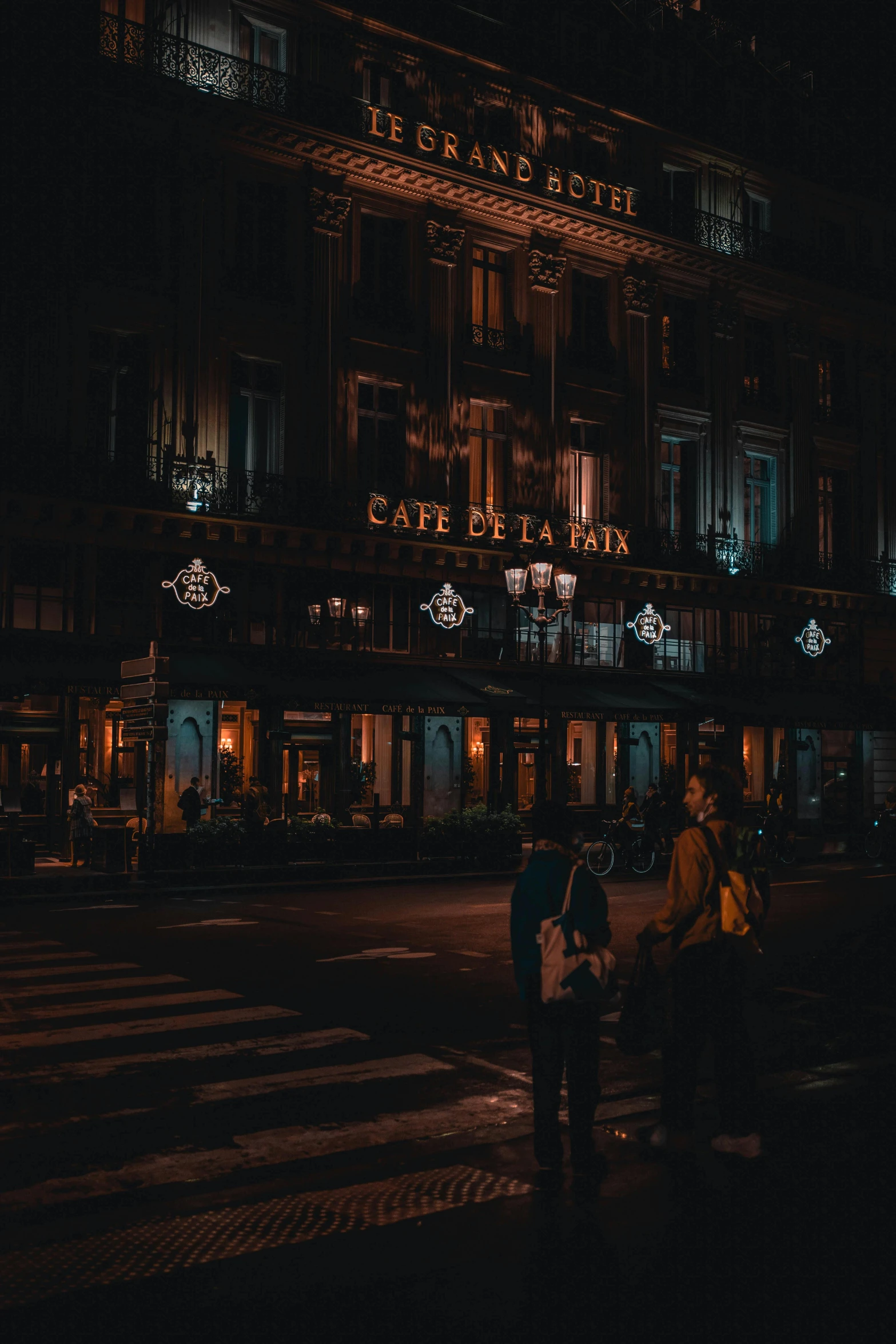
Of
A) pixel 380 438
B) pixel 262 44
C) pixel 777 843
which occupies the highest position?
pixel 262 44

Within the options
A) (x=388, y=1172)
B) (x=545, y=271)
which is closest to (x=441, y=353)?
(x=545, y=271)

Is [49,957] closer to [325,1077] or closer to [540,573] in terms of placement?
[325,1077]

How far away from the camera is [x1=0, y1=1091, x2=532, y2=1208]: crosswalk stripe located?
5.69 meters

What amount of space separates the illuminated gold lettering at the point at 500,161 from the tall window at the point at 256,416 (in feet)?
26.8

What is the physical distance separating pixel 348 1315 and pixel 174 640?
22.4 metres

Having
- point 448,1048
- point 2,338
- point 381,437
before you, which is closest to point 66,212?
point 2,338

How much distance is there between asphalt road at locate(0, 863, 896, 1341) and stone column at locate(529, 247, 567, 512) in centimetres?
2149

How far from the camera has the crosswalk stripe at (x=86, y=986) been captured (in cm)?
1028

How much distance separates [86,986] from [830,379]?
1378 inches

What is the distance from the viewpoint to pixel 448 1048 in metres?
8.55

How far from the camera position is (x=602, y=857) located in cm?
2316

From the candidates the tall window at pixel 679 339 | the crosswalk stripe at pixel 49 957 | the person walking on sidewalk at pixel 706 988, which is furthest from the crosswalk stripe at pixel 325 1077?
the tall window at pixel 679 339

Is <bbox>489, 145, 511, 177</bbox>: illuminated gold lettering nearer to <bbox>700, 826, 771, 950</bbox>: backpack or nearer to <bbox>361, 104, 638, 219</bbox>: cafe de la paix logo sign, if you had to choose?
<bbox>361, 104, 638, 219</bbox>: cafe de la paix logo sign

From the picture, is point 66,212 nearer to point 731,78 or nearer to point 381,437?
point 381,437
